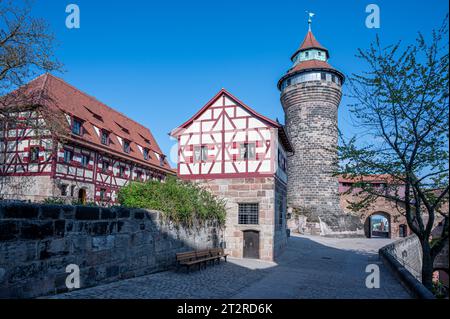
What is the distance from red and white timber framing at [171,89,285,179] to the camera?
1563 cm

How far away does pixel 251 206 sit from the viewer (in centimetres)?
1555

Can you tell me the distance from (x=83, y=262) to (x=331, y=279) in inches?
289

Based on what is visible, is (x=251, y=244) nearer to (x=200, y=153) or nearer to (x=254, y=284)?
(x=200, y=153)

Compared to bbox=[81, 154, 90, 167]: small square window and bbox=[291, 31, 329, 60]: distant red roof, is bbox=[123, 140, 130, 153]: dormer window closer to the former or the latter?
bbox=[81, 154, 90, 167]: small square window

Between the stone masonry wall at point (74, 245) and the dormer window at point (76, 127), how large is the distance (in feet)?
39.5

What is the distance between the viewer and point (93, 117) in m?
22.9

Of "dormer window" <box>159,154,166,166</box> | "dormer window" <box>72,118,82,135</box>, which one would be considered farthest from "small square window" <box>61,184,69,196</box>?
"dormer window" <box>159,154,166,166</box>

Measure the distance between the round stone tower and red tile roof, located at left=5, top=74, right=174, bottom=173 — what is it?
1259cm

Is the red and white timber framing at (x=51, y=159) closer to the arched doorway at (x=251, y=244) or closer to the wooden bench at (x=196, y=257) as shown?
the arched doorway at (x=251, y=244)

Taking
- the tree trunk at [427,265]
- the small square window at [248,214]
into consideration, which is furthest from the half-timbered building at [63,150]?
the tree trunk at [427,265]

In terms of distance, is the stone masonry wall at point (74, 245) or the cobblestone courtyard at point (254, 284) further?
the cobblestone courtyard at point (254, 284)

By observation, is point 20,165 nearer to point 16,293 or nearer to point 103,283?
point 103,283

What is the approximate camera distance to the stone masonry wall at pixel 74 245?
5.40 meters
